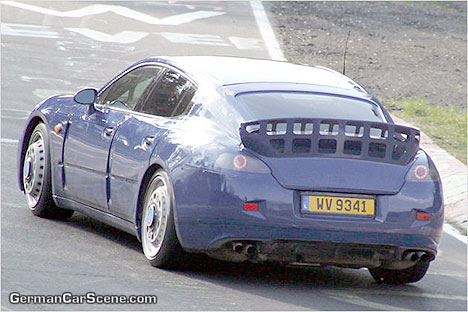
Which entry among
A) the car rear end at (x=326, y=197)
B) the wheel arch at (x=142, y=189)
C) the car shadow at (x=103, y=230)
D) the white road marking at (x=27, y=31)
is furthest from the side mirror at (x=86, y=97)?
the white road marking at (x=27, y=31)

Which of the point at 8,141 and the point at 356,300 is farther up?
the point at 356,300

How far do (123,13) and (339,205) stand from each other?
20.2 m

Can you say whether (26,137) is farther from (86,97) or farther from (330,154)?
(330,154)

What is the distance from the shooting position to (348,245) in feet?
24.0

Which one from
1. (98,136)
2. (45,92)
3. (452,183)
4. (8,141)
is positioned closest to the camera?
(98,136)

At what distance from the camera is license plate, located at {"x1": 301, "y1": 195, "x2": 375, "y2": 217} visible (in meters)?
7.28

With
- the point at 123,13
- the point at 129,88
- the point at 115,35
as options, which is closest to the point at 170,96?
the point at 129,88

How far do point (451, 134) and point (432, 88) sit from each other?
14.7ft

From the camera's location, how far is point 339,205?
7.32 meters

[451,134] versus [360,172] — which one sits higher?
[360,172]

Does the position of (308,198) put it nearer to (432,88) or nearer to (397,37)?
(432,88)

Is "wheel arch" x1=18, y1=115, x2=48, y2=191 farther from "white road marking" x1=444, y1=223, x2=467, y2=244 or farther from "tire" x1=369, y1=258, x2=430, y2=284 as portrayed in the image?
"white road marking" x1=444, y1=223, x2=467, y2=244

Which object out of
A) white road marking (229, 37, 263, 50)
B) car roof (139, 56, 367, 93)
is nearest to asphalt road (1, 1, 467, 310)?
car roof (139, 56, 367, 93)

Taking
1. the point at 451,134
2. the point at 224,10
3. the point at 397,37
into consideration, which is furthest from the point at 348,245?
the point at 224,10
